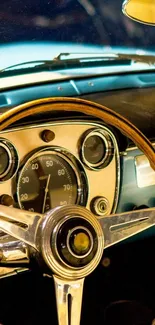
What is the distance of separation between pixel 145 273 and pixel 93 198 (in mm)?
535

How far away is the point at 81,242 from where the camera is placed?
1708mm

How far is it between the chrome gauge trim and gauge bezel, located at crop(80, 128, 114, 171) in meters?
0.26

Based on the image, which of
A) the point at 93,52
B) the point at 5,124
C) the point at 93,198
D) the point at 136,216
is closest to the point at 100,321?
the point at 93,198

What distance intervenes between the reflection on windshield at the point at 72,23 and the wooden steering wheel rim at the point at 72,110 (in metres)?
0.84

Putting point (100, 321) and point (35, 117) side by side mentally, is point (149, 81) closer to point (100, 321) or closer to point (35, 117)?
point (35, 117)

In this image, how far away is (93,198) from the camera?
2244 mm

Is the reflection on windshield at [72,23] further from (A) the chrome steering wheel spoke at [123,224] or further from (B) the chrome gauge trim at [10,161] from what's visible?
(A) the chrome steering wheel spoke at [123,224]

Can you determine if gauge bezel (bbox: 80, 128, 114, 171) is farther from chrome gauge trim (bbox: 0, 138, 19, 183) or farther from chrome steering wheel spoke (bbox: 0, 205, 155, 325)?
chrome steering wheel spoke (bbox: 0, 205, 155, 325)

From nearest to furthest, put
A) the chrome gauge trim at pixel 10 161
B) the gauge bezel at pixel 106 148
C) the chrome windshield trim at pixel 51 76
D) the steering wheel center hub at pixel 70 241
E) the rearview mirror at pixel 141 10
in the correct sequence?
1. the steering wheel center hub at pixel 70 241
2. the chrome gauge trim at pixel 10 161
3. the gauge bezel at pixel 106 148
4. the chrome windshield trim at pixel 51 76
5. the rearview mirror at pixel 141 10

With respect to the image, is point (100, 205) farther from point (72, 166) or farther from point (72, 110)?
point (72, 110)

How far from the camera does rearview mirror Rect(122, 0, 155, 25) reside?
8.39 ft

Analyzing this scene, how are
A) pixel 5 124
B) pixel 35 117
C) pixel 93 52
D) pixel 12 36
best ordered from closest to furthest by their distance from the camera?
pixel 5 124, pixel 35 117, pixel 12 36, pixel 93 52

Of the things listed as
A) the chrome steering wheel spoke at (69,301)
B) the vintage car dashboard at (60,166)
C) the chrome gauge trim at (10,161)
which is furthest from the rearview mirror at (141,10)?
the chrome steering wheel spoke at (69,301)

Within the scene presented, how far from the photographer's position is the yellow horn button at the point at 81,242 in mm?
1698
